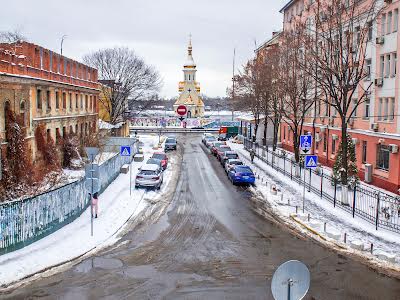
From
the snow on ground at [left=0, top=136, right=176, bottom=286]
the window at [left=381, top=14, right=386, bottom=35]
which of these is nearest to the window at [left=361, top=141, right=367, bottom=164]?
the window at [left=381, top=14, right=386, bottom=35]

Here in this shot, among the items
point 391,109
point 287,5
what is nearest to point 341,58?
point 391,109

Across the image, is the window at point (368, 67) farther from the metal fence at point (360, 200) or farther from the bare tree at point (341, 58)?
the metal fence at point (360, 200)

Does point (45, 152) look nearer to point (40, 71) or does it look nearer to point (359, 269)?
point (40, 71)

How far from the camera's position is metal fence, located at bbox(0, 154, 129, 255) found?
14.0 meters

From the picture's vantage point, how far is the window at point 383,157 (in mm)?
27375

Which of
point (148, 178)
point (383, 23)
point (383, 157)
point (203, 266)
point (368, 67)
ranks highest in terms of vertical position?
point (383, 23)

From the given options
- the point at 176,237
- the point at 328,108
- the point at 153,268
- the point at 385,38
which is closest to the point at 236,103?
the point at 328,108

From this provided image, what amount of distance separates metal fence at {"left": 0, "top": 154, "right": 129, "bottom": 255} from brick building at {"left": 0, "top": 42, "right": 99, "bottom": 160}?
711cm

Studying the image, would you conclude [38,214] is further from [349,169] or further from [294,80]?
[294,80]

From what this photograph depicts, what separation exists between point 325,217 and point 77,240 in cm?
1056

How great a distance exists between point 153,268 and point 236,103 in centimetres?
4438

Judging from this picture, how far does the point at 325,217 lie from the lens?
1998cm

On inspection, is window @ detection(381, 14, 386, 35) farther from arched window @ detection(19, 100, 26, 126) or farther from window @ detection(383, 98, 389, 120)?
arched window @ detection(19, 100, 26, 126)

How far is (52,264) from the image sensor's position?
44.0ft
